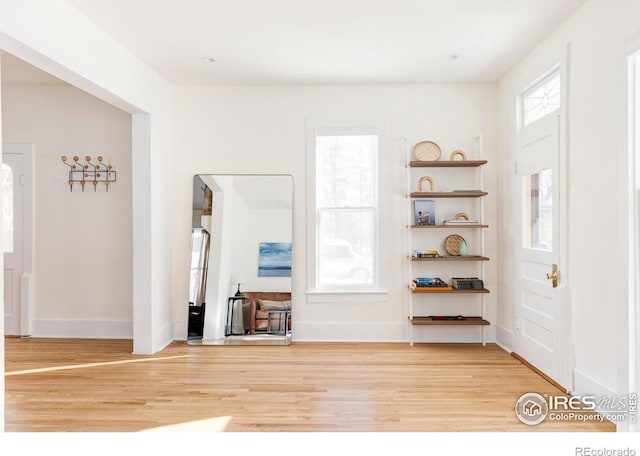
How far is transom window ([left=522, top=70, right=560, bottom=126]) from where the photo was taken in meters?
3.41

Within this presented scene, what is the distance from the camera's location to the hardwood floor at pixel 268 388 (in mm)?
2646

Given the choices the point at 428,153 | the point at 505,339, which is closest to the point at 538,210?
the point at 428,153

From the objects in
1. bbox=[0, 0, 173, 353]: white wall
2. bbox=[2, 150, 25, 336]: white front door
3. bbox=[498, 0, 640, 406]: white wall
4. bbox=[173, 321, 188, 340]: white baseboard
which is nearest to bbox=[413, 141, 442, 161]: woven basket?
bbox=[498, 0, 640, 406]: white wall

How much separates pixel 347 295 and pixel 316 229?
0.79 m

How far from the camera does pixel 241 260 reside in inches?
177

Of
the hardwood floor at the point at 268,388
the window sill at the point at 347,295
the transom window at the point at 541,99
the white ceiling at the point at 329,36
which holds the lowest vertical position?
the hardwood floor at the point at 268,388

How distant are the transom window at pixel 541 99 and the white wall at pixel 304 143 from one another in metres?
0.60

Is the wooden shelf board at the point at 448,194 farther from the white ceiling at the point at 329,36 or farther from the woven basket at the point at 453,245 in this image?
the white ceiling at the point at 329,36

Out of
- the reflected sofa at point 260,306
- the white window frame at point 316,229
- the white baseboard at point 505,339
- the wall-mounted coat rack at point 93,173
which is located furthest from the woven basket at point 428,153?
the wall-mounted coat rack at point 93,173

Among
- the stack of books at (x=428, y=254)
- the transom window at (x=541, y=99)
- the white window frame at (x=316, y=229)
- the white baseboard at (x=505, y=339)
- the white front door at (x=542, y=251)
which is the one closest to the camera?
the white front door at (x=542, y=251)

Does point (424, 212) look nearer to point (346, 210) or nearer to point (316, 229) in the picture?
point (346, 210)

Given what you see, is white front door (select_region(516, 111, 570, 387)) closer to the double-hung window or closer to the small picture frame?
the small picture frame

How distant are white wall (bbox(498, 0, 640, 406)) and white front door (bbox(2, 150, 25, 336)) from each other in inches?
209

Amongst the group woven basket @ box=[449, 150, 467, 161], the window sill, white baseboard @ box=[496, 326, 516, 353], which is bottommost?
white baseboard @ box=[496, 326, 516, 353]
